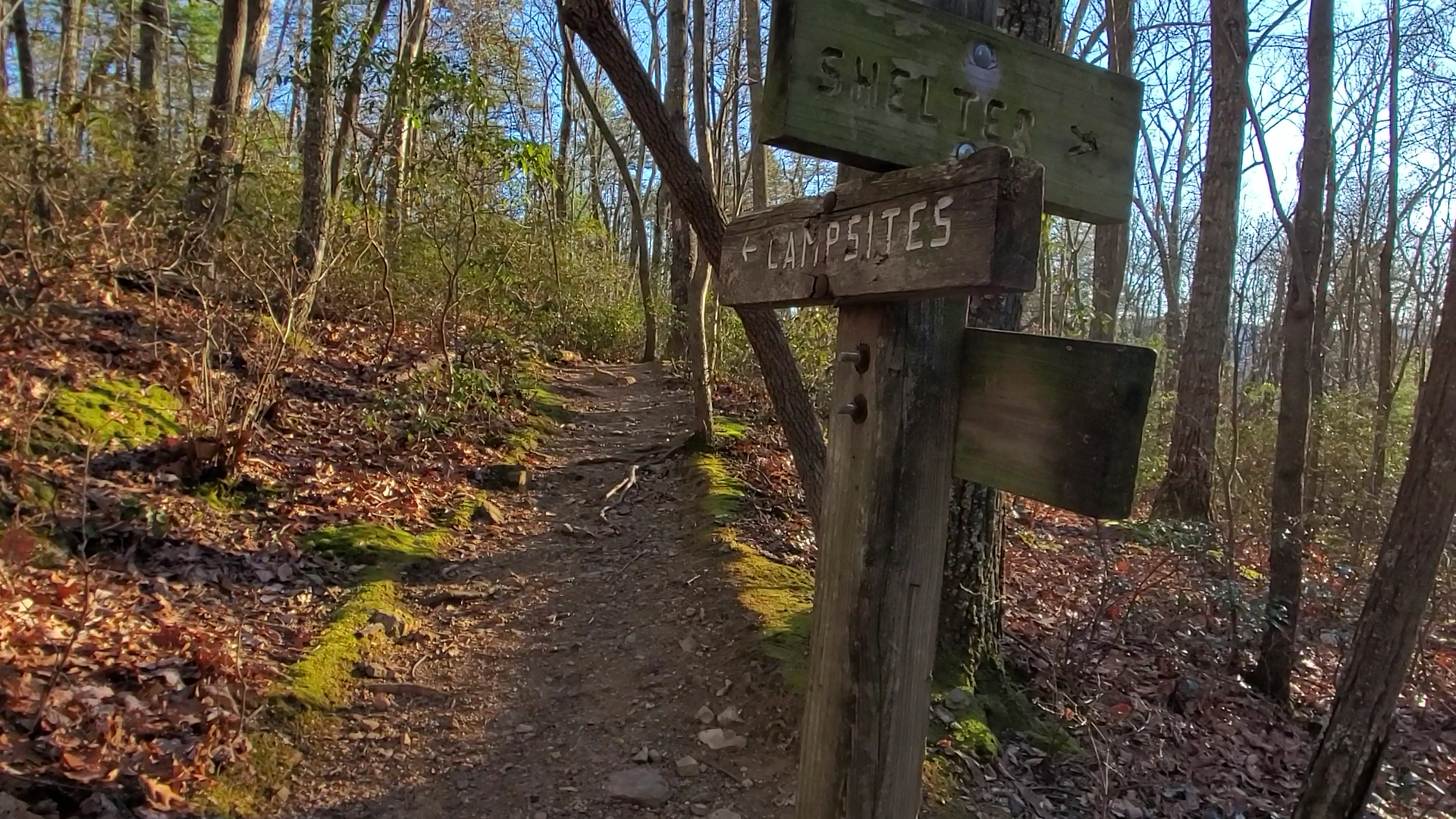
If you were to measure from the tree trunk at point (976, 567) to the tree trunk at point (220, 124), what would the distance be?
6.02 meters

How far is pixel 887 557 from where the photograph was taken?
6.16 feet

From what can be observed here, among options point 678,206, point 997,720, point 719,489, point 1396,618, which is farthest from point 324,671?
point 1396,618

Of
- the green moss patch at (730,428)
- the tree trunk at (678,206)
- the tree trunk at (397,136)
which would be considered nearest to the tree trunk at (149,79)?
the tree trunk at (397,136)

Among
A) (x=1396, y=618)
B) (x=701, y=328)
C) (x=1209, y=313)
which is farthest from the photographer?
(x=1209, y=313)

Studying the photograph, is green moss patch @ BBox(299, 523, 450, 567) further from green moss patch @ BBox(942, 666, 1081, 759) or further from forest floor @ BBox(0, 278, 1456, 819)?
green moss patch @ BBox(942, 666, 1081, 759)

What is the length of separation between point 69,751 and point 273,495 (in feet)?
9.11

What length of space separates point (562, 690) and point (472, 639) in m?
0.73

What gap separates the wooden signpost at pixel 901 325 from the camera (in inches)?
67.5

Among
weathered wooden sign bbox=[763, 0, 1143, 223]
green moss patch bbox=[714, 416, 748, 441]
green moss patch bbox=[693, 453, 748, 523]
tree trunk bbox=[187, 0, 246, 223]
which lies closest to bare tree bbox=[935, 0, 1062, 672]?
weathered wooden sign bbox=[763, 0, 1143, 223]

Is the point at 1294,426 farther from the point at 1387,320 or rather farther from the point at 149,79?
the point at 149,79

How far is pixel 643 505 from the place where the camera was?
707 cm

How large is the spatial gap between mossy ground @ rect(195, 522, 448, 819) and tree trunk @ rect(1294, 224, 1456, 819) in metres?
4.51

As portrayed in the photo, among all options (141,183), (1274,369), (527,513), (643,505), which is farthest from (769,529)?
(1274,369)

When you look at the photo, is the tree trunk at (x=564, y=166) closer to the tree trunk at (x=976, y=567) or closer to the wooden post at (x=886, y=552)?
the tree trunk at (x=976, y=567)
